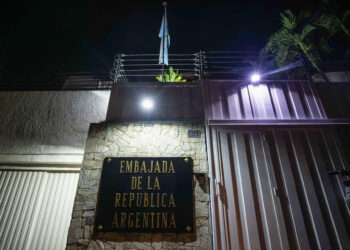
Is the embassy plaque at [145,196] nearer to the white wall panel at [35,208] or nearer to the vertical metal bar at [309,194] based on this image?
the white wall panel at [35,208]

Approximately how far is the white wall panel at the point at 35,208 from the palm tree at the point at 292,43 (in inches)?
276

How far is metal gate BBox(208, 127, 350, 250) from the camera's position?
10.3 ft

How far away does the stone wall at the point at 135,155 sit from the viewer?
3.14 metres

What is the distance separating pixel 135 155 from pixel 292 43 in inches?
231

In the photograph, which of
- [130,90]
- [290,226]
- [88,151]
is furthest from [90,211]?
[290,226]

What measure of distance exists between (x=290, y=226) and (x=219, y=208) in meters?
1.36

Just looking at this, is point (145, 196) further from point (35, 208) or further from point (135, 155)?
point (35, 208)

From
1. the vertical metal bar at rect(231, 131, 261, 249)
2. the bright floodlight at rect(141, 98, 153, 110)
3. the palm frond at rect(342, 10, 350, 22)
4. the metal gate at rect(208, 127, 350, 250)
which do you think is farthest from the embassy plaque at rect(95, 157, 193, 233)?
the palm frond at rect(342, 10, 350, 22)

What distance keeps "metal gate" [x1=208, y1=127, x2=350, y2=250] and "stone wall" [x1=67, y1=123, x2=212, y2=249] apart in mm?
277

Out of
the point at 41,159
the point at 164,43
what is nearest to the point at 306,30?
the point at 164,43

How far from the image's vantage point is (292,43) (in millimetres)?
5469

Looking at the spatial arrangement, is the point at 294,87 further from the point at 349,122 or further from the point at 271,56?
the point at 271,56

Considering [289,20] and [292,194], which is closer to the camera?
[292,194]

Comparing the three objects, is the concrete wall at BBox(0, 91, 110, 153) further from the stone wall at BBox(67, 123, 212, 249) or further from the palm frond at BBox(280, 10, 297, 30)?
the palm frond at BBox(280, 10, 297, 30)
